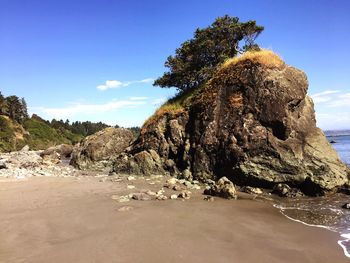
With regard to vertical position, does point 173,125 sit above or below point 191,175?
above

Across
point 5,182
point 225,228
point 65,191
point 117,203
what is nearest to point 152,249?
point 225,228

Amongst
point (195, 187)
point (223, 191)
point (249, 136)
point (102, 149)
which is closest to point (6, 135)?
point (102, 149)

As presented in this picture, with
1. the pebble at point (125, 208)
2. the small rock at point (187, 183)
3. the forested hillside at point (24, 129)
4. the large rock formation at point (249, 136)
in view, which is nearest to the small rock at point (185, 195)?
the small rock at point (187, 183)

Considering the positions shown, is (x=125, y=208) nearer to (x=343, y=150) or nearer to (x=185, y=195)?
(x=185, y=195)

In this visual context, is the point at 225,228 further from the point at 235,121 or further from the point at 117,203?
the point at 235,121

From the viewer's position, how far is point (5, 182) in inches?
685

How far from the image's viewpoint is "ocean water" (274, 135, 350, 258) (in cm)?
1012

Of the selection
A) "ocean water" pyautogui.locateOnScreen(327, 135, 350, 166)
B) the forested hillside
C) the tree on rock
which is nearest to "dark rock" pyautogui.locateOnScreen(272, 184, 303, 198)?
the tree on rock

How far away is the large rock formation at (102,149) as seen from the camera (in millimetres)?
25141

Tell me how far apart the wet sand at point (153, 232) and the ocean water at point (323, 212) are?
1.28ft

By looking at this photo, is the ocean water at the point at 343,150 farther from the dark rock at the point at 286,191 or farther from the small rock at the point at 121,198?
the small rock at the point at 121,198

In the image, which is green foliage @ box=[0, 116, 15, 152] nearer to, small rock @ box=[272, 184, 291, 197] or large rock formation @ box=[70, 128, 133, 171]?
large rock formation @ box=[70, 128, 133, 171]

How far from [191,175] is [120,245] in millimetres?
10257

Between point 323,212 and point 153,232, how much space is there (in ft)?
21.8
